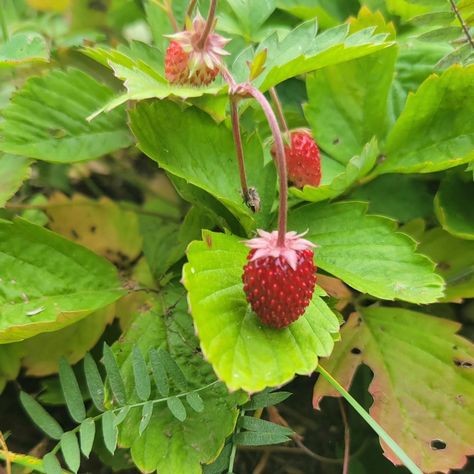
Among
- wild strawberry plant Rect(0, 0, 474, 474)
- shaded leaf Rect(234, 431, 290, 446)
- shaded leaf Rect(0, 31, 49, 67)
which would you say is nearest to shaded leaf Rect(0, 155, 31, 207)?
wild strawberry plant Rect(0, 0, 474, 474)

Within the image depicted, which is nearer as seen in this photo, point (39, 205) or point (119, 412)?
point (119, 412)

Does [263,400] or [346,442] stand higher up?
[263,400]

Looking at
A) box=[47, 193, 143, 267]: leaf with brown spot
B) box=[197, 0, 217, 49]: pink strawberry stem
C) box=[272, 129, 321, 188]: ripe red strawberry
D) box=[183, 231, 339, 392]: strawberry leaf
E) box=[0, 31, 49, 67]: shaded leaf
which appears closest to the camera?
box=[183, 231, 339, 392]: strawberry leaf

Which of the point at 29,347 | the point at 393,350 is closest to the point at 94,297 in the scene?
the point at 29,347

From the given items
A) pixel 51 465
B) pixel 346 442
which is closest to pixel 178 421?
pixel 51 465

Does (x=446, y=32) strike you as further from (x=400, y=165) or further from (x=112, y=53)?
(x=112, y=53)

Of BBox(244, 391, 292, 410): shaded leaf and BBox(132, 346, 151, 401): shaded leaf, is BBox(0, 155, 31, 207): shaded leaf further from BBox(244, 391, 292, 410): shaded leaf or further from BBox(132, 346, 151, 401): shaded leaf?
BBox(244, 391, 292, 410): shaded leaf

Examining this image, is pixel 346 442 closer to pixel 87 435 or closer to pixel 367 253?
pixel 367 253
